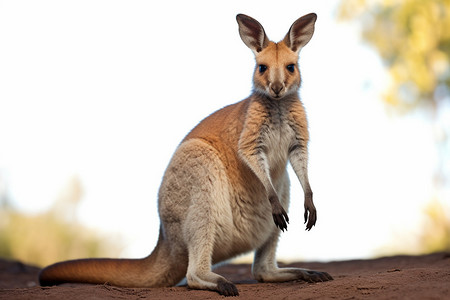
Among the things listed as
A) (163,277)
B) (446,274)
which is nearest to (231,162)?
(163,277)

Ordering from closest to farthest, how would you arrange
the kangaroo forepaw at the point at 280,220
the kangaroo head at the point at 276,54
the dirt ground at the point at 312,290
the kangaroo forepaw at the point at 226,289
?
the dirt ground at the point at 312,290, the kangaroo forepaw at the point at 226,289, the kangaroo forepaw at the point at 280,220, the kangaroo head at the point at 276,54

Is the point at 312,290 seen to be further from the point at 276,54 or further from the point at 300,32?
the point at 300,32

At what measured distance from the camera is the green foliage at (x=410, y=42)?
58.6 feet

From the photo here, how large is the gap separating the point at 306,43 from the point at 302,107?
740mm

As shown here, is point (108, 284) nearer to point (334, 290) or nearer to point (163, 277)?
point (163, 277)

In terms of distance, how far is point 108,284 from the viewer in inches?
239

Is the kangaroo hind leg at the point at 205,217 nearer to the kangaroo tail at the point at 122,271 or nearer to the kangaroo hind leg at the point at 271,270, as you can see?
the kangaroo tail at the point at 122,271

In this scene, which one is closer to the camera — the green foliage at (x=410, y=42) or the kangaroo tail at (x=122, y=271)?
the kangaroo tail at (x=122, y=271)

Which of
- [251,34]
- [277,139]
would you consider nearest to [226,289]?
[277,139]

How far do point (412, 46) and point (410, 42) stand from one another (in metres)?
0.25

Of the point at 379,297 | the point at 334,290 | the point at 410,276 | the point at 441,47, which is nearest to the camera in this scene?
the point at 379,297

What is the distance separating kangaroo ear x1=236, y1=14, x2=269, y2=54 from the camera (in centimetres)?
608

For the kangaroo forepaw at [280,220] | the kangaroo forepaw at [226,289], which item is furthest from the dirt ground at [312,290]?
the kangaroo forepaw at [280,220]

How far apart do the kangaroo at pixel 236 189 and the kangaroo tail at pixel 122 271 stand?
11 mm
